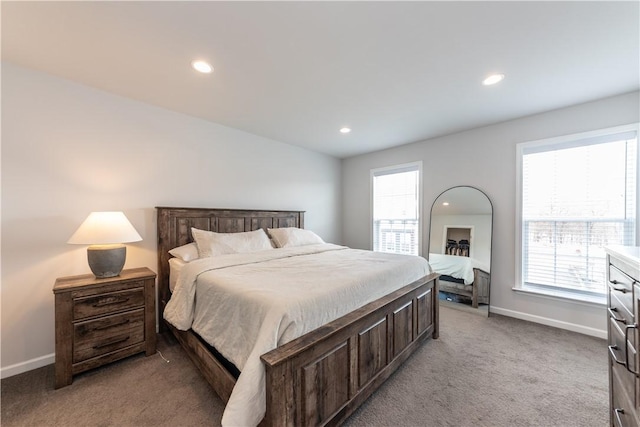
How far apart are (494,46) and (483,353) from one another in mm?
2627

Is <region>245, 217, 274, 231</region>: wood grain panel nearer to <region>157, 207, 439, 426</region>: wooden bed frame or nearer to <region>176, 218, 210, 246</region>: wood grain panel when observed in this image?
<region>176, 218, 210, 246</region>: wood grain panel

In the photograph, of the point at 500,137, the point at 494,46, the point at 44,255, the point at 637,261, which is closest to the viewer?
the point at 637,261

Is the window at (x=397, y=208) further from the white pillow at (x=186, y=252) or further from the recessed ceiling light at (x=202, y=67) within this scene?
the recessed ceiling light at (x=202, y=67)

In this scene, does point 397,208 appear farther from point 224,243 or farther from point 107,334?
point 107,334

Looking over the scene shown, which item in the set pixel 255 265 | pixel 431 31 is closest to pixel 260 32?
pixel 431 31

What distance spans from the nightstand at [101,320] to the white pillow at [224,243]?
54cm

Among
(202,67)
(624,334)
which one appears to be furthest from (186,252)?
(624,334)

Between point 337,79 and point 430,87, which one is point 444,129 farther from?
point 337,79

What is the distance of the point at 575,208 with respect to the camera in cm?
280

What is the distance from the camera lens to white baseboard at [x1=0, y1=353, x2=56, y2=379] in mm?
1973

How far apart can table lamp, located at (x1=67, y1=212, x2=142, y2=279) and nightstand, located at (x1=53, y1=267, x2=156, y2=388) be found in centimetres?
10

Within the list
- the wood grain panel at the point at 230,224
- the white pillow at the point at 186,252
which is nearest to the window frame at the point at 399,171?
the wood grain panel at the point at 230,224

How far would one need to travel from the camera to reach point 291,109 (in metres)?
2.85

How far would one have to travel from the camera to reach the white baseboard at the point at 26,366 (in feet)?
6.47
